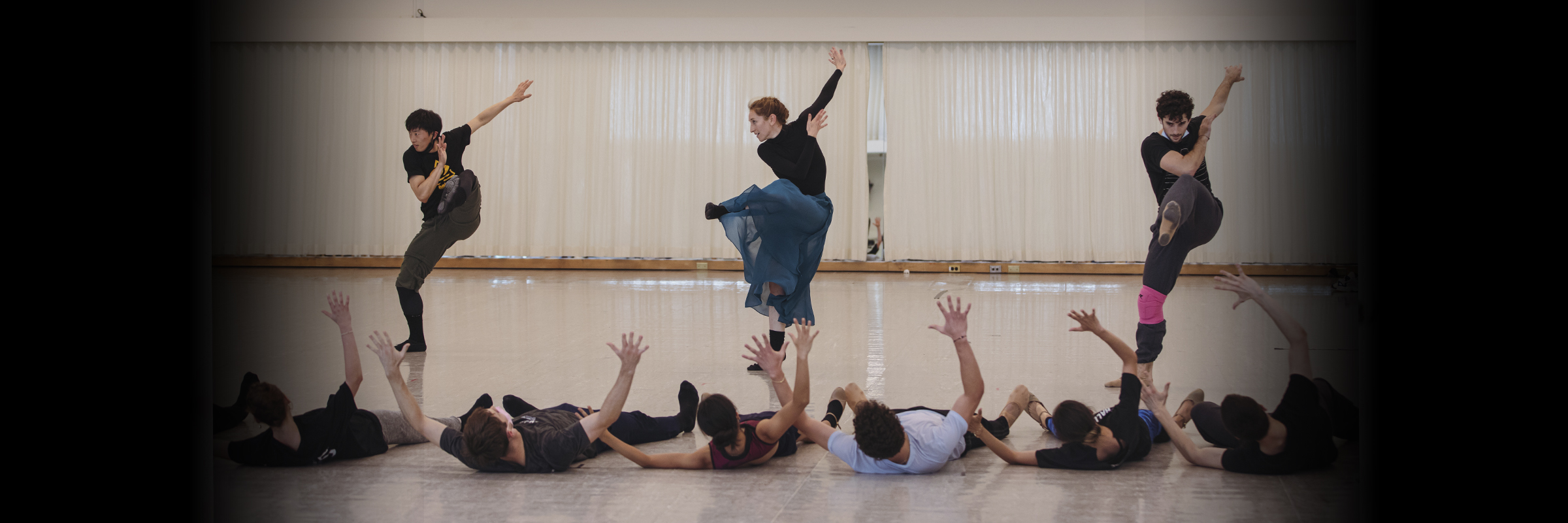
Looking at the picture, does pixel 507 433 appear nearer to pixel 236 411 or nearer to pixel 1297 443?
pixel 236 411

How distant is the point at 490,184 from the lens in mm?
9953

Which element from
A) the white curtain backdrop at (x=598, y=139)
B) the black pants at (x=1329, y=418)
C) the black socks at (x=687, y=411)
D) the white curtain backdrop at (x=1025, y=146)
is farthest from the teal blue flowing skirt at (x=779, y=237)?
the white curtain backdrop at (x=1025, y=146)

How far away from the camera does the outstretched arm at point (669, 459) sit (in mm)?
2434

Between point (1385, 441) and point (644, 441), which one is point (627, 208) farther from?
point (1385, 441)

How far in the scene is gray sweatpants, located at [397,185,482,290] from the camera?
13.2ft

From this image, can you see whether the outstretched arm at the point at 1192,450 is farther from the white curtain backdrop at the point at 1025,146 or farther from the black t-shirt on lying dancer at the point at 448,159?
the white curtain backdrop at the point at 1025,146

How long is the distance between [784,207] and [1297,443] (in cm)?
186

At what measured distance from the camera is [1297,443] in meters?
2.27

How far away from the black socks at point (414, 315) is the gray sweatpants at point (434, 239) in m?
0.06

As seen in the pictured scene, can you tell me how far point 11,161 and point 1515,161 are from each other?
2.21m

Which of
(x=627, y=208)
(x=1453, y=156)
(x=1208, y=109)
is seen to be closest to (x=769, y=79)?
(x=627, y=208)

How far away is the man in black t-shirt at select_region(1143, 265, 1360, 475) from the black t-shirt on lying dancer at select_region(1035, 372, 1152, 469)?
92mm

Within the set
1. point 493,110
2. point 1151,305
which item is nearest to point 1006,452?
point 1151,305

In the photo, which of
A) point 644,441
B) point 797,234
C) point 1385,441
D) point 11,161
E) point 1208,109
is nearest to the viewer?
point 11,161
